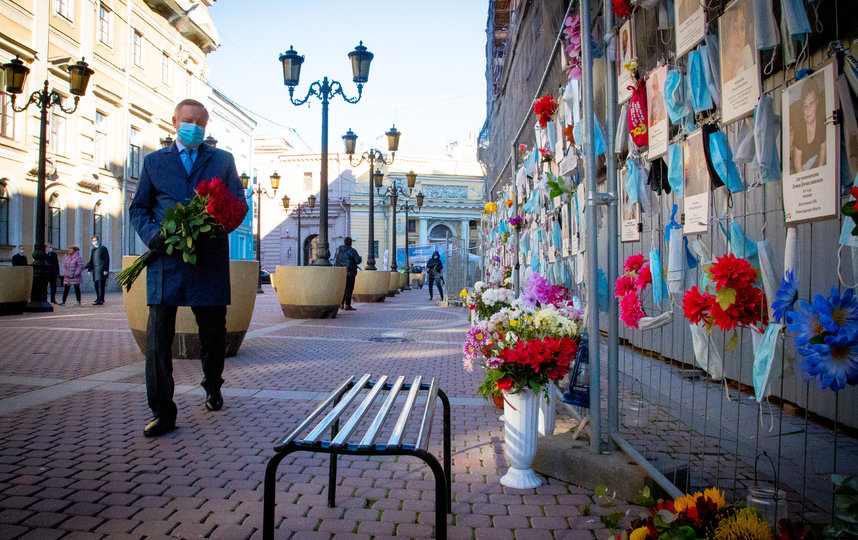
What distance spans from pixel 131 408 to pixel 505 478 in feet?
9.32

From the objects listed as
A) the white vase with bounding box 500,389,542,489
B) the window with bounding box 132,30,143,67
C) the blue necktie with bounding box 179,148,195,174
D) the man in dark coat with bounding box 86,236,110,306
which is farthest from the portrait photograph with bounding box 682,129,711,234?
the window with bounding box 132,30,143,67

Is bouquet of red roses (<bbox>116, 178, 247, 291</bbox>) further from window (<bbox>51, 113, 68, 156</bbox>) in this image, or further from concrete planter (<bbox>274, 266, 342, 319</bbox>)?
window (<bbox>51, 113, 68, 156</bbox>)

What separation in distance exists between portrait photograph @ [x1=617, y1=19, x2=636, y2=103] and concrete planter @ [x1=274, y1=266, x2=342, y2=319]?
929 centimetres

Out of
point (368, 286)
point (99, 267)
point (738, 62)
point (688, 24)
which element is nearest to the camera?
point (738, 62)

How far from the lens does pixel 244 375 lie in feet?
19.0

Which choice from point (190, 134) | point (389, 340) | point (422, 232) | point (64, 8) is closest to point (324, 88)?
point (389, 340)

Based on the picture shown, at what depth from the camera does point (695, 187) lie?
7.44 feet

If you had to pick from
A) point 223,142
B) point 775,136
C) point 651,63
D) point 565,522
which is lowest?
point 565,522

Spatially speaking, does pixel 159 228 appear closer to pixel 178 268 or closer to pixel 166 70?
pixel 178 268

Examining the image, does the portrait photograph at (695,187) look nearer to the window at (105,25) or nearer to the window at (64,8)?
the window at (64,8)

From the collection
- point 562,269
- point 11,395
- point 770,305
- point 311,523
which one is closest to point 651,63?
point 770,305

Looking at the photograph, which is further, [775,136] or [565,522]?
[565,522]

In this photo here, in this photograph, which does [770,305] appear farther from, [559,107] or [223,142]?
[223,142]

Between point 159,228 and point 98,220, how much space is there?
25.0m
